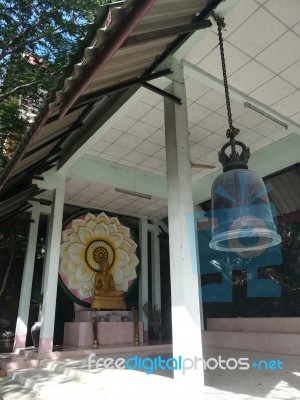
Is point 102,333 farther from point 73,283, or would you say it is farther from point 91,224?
point 91,224

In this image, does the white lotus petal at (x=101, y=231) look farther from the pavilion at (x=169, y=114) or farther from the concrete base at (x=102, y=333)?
the concrete base at (x=102, y=333)

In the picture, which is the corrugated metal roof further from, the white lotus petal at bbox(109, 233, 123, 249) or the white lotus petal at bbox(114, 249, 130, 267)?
the white lotus petal at bbox(114, 249, 130, 267)

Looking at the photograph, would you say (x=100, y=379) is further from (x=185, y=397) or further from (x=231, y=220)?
(x=231, y=220)

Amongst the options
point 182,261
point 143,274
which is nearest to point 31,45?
point 182,261

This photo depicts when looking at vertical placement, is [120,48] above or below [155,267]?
above

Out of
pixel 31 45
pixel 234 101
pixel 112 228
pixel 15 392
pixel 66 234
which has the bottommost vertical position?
pixel 15 392

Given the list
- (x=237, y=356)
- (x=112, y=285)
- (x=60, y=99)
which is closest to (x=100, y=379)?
(x=237, y=356)

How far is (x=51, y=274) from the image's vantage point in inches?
234

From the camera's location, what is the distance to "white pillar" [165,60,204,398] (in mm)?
2688

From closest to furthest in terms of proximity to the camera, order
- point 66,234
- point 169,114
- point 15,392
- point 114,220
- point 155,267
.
Answer: point 169,114
point 15,392
point 66,234
point 114,220
point 155,267

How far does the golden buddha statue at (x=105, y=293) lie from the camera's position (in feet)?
25.3

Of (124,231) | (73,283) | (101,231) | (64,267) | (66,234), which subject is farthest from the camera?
(124,231)

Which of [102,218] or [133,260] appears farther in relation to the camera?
[133,260]

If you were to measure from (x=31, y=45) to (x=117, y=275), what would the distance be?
579cm
